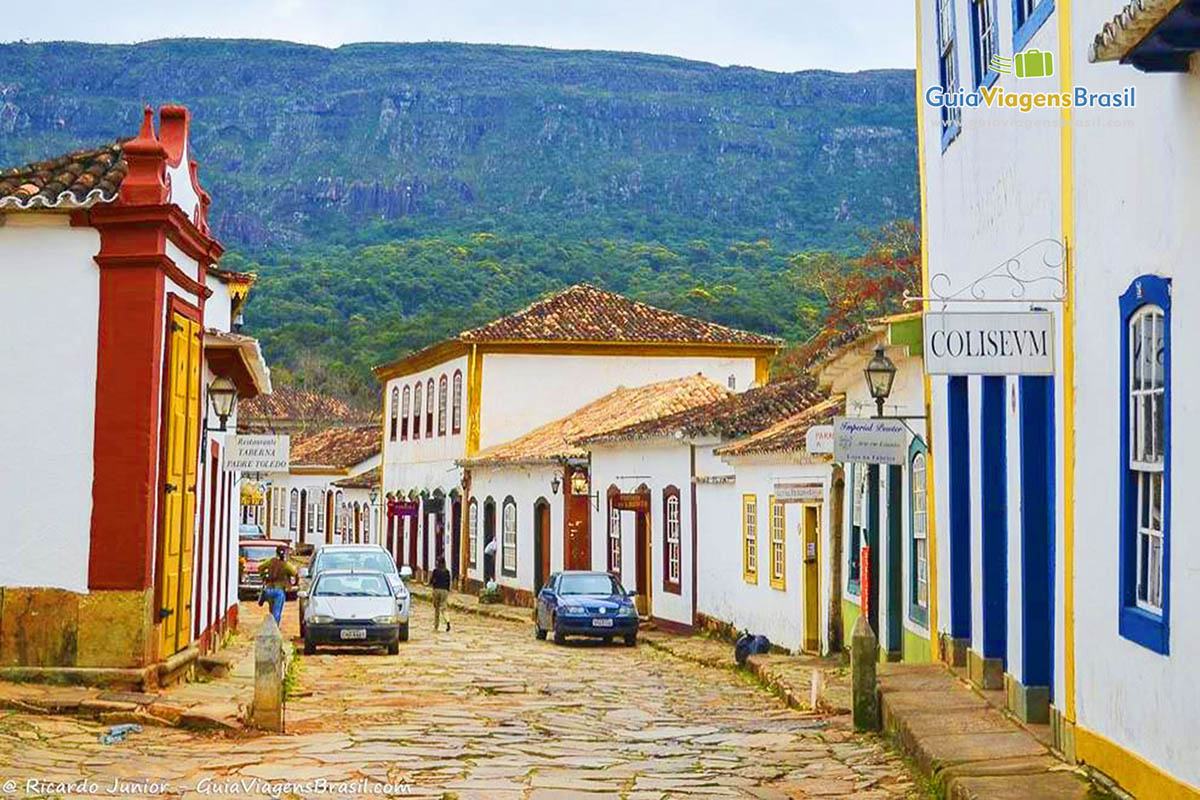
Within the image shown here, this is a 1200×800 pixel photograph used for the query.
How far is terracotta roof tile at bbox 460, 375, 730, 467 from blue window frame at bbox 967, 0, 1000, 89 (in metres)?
20.6

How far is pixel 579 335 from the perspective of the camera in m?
41.2

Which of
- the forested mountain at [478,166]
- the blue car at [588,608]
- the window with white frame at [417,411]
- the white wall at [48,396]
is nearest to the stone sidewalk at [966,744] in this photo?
the white wall at [48,396]

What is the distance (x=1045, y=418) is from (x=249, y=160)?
387 feet

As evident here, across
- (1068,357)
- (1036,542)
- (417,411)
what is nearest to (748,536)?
(1036,542)

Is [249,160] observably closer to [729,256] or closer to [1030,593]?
[729,256]

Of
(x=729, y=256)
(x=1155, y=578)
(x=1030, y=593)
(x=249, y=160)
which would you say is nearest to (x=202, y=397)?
(x=1030, y=593)

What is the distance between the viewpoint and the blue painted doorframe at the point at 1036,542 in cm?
1062

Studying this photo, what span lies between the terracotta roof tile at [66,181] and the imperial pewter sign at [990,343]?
7.34 m

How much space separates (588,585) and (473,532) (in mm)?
15074

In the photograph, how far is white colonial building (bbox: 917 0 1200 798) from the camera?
7.32 m

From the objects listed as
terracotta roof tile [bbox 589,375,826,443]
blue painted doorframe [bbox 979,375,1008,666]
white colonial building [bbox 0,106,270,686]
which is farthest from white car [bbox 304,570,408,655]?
blue painted doorframe [bbox 979,375,1008,666]

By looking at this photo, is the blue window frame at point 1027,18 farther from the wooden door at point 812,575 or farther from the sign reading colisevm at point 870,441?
the wooden door at point 812,575

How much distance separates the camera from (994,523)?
39.5ft

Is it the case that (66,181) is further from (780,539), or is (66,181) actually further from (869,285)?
(869,285)
